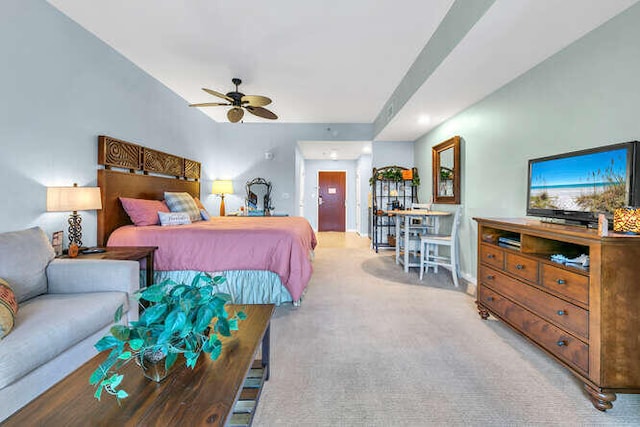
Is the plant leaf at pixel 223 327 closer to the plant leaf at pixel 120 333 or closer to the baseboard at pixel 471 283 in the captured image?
the plant leaf at pixel 120 333

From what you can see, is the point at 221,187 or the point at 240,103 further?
the point at 221,187

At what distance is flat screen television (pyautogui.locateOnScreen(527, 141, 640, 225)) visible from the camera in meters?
1.62

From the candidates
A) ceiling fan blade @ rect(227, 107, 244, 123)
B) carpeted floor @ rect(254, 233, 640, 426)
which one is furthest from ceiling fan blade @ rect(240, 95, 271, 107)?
carpeted floor @ rect(254, 233, 640, 426)

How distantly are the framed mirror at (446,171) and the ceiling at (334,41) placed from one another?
0.49 meters

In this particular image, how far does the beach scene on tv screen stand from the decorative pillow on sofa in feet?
12.0

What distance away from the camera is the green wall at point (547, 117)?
1761 mm

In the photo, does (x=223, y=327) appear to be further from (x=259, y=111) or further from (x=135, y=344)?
(x=259, y=111)

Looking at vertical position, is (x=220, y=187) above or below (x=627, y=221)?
above

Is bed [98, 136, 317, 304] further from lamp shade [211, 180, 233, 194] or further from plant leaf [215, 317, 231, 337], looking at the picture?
lamp shade [211, 180, 233, 194]

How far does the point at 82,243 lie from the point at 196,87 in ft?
8.08

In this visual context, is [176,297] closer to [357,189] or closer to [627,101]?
[627,101]

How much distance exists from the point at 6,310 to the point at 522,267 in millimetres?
2927

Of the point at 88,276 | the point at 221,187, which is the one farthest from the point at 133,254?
the point at 221,187

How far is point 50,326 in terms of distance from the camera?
51.8 inches
